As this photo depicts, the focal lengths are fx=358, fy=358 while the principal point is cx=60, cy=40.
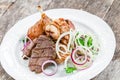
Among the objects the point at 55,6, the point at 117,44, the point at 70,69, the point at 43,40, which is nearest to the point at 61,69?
the point at 70,69

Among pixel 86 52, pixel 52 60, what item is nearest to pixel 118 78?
pixel 86 52

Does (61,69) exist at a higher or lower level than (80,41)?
lower

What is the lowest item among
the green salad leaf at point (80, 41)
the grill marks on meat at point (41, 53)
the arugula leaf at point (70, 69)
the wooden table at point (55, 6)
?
the arugula leaf at point (70, 69)

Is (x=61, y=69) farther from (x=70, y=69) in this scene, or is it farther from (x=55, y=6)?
(x=55, y=6)

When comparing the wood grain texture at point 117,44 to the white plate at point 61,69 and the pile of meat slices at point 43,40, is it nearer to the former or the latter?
→ the white plate at point 61,69

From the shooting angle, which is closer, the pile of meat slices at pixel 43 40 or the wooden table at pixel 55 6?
the pile of meat slices at pixel 43 40

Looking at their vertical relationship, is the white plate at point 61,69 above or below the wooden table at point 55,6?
below

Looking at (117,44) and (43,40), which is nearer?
(43,40)

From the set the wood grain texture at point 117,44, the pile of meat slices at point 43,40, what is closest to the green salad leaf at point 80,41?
the pile of meat slices at point 43,40
